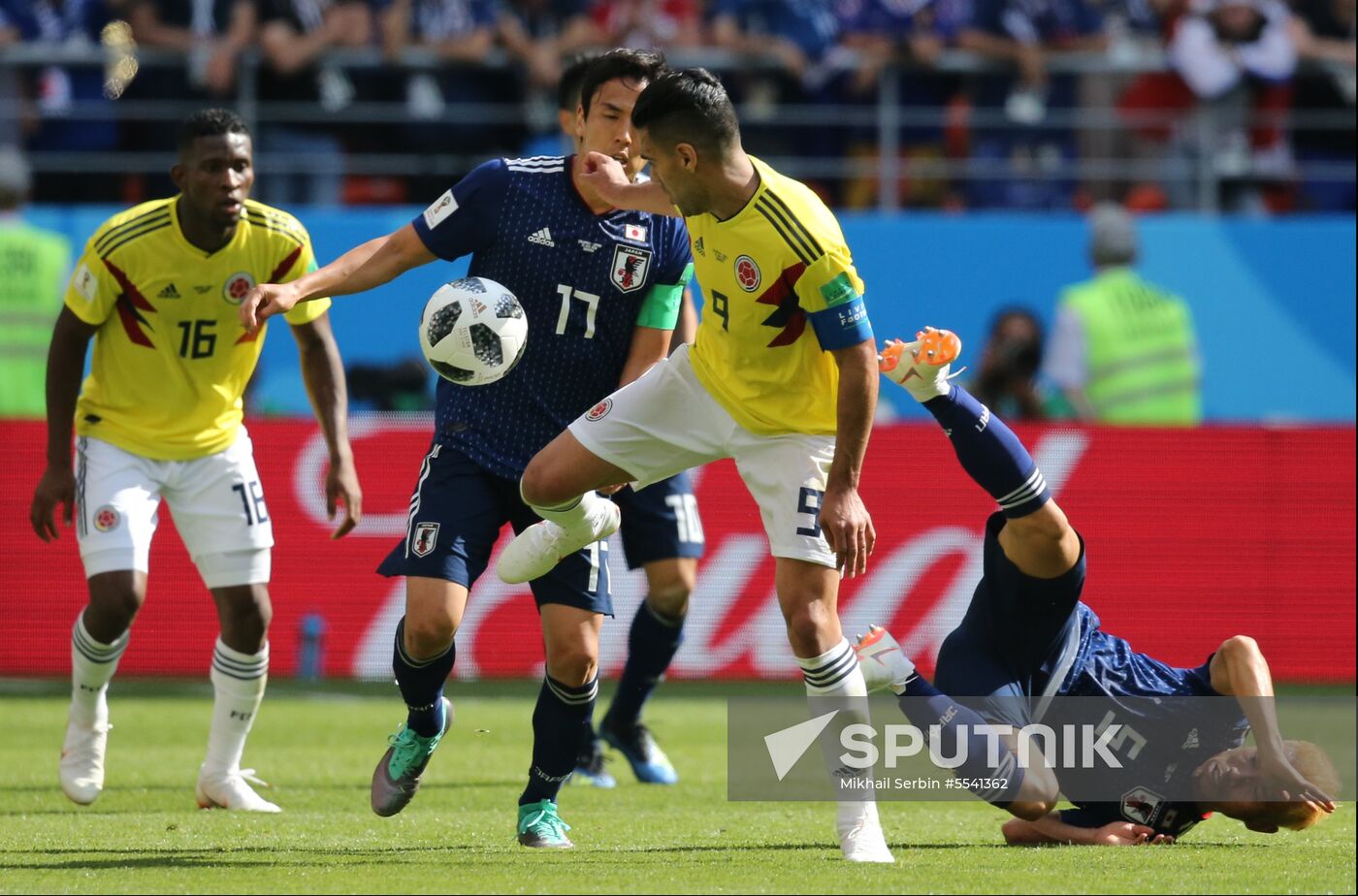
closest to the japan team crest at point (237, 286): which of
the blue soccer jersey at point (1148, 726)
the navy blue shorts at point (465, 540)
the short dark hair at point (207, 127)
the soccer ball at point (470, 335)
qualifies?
the short dark hair at point (207, 127)

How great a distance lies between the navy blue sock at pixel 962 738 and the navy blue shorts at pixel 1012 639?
152 mm

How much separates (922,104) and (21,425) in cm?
746

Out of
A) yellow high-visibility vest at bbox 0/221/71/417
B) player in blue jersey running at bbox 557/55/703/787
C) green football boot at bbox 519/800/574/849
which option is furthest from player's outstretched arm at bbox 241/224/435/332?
yellow high-visibility vest at bbox 0/221/71/417

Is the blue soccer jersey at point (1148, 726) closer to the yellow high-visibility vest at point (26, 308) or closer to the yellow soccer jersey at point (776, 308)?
the yellow soccer jersey at point (776, 308)

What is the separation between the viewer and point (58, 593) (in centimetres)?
1123

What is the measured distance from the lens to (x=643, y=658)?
813 centimetres

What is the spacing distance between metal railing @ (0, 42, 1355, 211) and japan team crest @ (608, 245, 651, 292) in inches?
314

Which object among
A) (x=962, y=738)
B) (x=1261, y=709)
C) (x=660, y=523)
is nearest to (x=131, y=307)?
(x=660, y=523)

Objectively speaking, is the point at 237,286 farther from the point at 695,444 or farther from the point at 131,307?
the point at 695,444

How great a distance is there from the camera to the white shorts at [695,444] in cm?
566

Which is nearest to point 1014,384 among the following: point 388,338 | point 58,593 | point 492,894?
point 388,338

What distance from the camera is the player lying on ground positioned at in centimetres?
600

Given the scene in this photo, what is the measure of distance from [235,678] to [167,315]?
144cm

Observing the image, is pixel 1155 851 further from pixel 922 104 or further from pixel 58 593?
pixel 922 104
